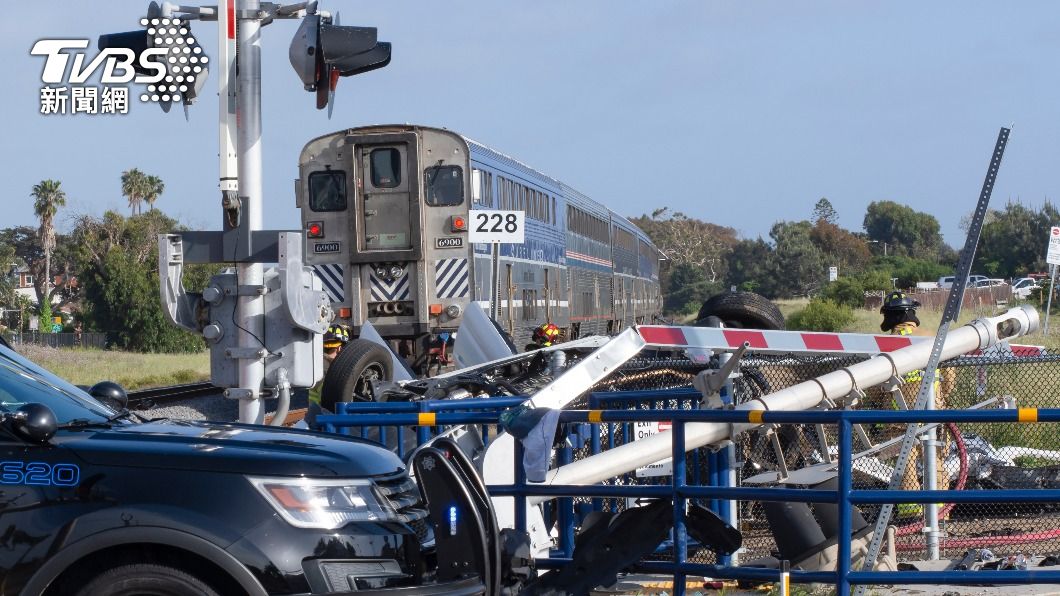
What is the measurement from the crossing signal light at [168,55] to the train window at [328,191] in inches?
439

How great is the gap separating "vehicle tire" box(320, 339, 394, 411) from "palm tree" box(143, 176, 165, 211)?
217 feet

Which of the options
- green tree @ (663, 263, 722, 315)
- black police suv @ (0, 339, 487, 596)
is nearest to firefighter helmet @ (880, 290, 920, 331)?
black police suv @ (0, 339, 487, 596)

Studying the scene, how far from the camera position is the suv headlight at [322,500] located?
194 inches

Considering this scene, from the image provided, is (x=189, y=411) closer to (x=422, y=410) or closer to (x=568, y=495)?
(x=422, y=410)

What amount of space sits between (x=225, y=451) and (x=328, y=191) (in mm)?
15717

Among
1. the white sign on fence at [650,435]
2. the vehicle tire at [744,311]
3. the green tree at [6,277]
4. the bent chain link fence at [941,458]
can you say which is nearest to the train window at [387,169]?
the vehicle tire at [744,311]

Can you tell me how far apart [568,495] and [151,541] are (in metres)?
2.41

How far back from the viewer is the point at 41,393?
563 cm

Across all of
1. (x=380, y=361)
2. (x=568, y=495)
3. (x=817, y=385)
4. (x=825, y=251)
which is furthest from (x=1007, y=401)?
(x=825, y=251)

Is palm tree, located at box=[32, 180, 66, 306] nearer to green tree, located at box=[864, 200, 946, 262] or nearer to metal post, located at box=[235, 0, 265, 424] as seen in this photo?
green tree, located at box=[864, 200, 946, 262]

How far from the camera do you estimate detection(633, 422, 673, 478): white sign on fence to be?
859cm

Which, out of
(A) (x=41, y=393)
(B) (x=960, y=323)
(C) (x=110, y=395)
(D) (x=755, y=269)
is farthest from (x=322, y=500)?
(D) (x=755, y=269)

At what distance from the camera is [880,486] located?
9047 mm

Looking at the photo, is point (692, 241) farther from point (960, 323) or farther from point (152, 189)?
point (960, 323)
